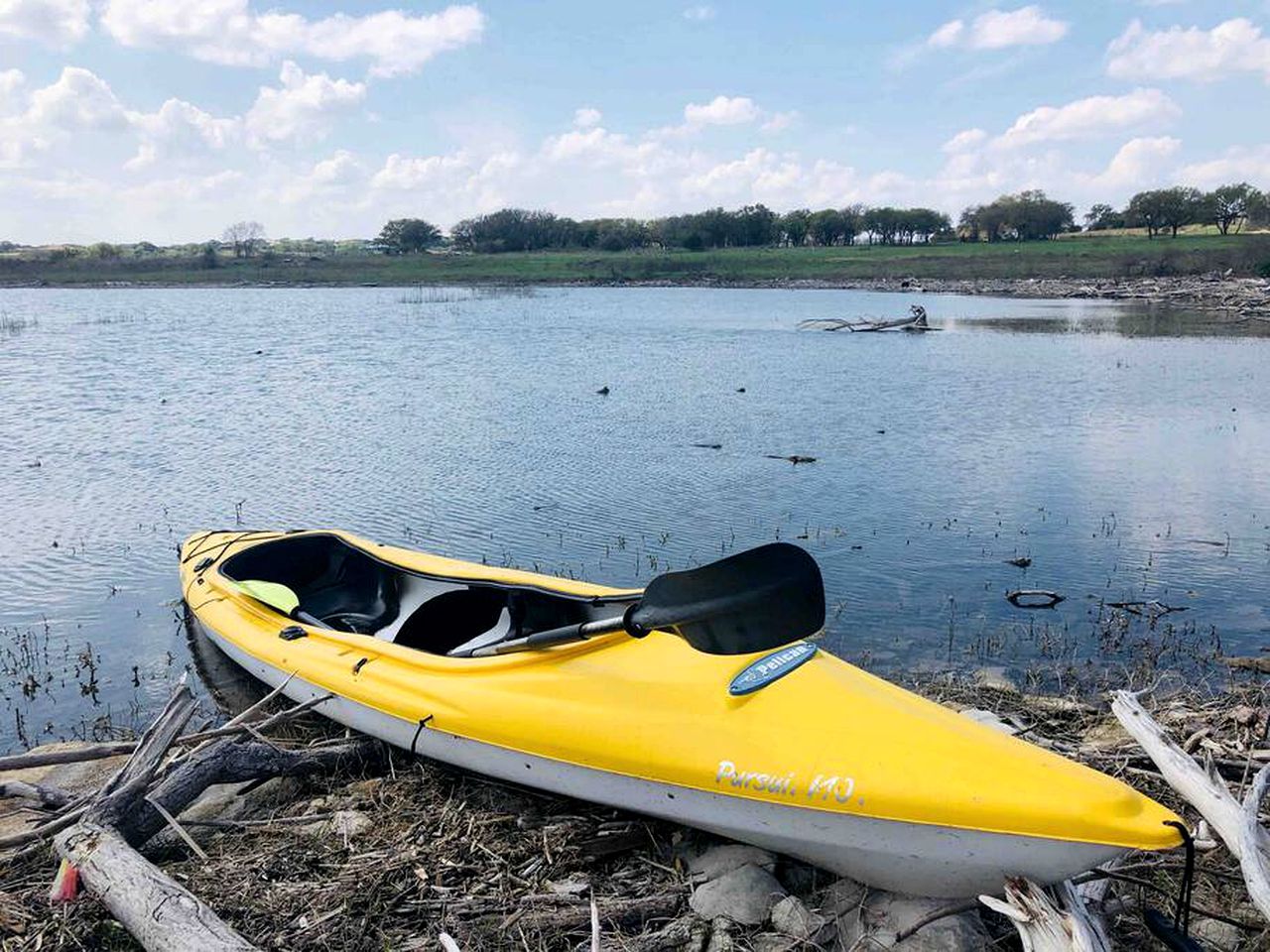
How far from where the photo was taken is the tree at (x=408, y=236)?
100m

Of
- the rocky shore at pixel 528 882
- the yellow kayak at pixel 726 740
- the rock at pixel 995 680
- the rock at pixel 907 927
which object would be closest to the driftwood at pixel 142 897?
the rocky shore at pixel 528 882

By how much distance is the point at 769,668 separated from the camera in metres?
3.85

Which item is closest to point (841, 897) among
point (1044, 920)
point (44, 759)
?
point (1044, 920)

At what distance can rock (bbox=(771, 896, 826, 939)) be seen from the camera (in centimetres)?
326

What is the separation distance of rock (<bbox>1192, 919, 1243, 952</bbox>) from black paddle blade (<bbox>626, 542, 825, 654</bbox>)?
1591 millimetres

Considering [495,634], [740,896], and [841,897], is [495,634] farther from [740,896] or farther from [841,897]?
[841,897]

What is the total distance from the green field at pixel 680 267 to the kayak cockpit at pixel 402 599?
53760 millimetres

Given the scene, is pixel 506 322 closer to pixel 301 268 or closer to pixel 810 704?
pixel 810 704

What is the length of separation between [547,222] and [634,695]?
98963mm

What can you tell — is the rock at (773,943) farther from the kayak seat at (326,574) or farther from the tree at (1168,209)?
the tree at (1168,209)

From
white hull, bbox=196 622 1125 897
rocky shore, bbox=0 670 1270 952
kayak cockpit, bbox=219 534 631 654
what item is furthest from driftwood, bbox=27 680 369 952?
kayak cockpit, bbox=219 534 631 654

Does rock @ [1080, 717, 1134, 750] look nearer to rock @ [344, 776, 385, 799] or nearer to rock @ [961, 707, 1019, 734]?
rock @ [961, 707, 1019, 734]

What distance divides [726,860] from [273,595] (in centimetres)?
362

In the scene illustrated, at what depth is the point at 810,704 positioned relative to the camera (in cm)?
364
